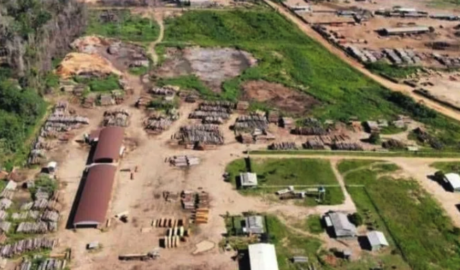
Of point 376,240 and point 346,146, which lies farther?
point 346,146

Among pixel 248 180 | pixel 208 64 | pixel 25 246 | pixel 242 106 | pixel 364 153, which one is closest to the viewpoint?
pixel 25 246

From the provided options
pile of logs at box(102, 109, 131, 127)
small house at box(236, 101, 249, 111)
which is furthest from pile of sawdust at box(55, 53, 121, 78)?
small house at box(236, 101, 249, 111)

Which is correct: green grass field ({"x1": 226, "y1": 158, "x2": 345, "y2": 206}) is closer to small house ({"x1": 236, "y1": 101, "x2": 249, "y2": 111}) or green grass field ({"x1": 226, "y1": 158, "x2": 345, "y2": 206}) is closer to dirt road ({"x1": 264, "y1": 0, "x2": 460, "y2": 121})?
small house ({"x1": 236, "y1": 101, "x2": 249, "y2": 111})

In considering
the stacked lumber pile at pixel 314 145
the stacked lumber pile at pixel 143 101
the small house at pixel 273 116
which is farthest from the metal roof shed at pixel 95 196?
the stacked lumber pile at pixel 314 145

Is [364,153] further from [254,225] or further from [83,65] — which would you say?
[83,65]

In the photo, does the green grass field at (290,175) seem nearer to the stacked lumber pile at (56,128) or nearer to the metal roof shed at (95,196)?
the metal roof shed at (95,196)

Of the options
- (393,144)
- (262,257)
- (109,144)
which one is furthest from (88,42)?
A: (262,257)

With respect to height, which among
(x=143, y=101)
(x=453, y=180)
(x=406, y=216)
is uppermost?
(x=143, y=101)

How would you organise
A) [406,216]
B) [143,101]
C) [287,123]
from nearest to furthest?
[406,216] → [287,123] → [143,101]
